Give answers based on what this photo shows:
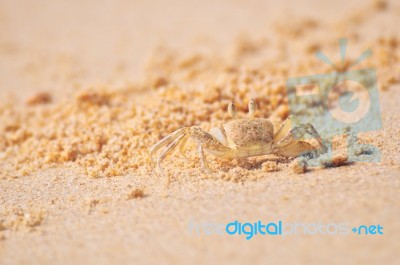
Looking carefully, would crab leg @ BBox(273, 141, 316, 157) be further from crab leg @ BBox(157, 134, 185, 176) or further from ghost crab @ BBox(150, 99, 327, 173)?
crab leg @ BBox(157, 134, 185, 176)

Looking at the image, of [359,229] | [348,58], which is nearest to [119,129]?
[359,229]
